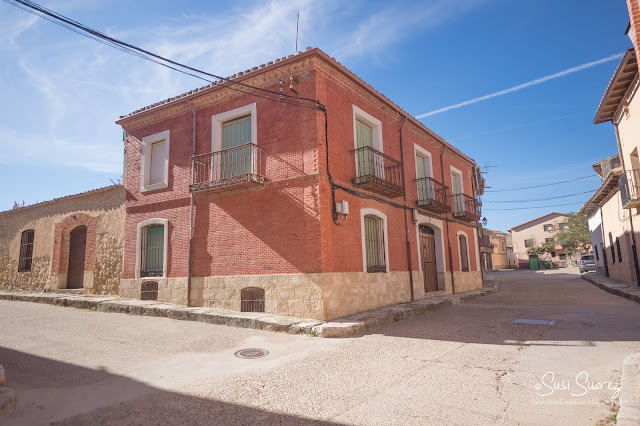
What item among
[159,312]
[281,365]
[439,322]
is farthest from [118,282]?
[439,322]

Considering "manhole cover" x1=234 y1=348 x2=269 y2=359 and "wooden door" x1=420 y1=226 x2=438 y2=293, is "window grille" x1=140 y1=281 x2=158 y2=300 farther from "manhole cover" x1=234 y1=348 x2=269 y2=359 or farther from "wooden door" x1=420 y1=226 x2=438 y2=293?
"wooden door" x1=420 y1=226 x2=438 y2=293

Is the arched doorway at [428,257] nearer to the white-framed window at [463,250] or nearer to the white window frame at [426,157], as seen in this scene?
the white window frame at [426,157]

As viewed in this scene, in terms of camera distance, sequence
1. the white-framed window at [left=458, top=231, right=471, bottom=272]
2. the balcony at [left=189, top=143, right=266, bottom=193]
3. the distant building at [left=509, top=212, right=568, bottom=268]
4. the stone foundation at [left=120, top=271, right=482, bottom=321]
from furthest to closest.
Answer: the distant building at [left=509, top=212, right=568, bottom=268], the white-framed window at [left=458, top=231, right=471, bottom=272], the balcony at [left=189, top=143, right=266, bottom=193], the stone foundation at [left=120, top=271, right=482, bottom=321]

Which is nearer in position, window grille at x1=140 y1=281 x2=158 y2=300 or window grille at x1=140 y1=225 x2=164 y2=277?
window grille at x1=140 y1=281 x2=158 y2=300

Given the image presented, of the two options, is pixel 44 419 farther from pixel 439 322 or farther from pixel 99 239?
pixel 99 239

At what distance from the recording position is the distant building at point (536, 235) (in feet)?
179

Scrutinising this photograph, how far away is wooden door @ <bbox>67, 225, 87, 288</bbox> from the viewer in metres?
13.6

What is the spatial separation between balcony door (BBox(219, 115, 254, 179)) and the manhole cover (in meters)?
4.73

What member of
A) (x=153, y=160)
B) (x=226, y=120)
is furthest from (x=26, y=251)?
(x=226, y=120)

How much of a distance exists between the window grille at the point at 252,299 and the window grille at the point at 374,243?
2934 millimetres

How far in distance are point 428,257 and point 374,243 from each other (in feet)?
13.6

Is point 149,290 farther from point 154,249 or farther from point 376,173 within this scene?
point 376,173

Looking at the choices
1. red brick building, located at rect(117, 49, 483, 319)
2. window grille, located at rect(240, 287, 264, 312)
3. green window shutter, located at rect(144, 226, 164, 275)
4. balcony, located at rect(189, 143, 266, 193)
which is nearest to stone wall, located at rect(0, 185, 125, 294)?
red brick building, located at rect(117, 49, 483, 319)

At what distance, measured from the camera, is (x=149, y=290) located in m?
11.1
